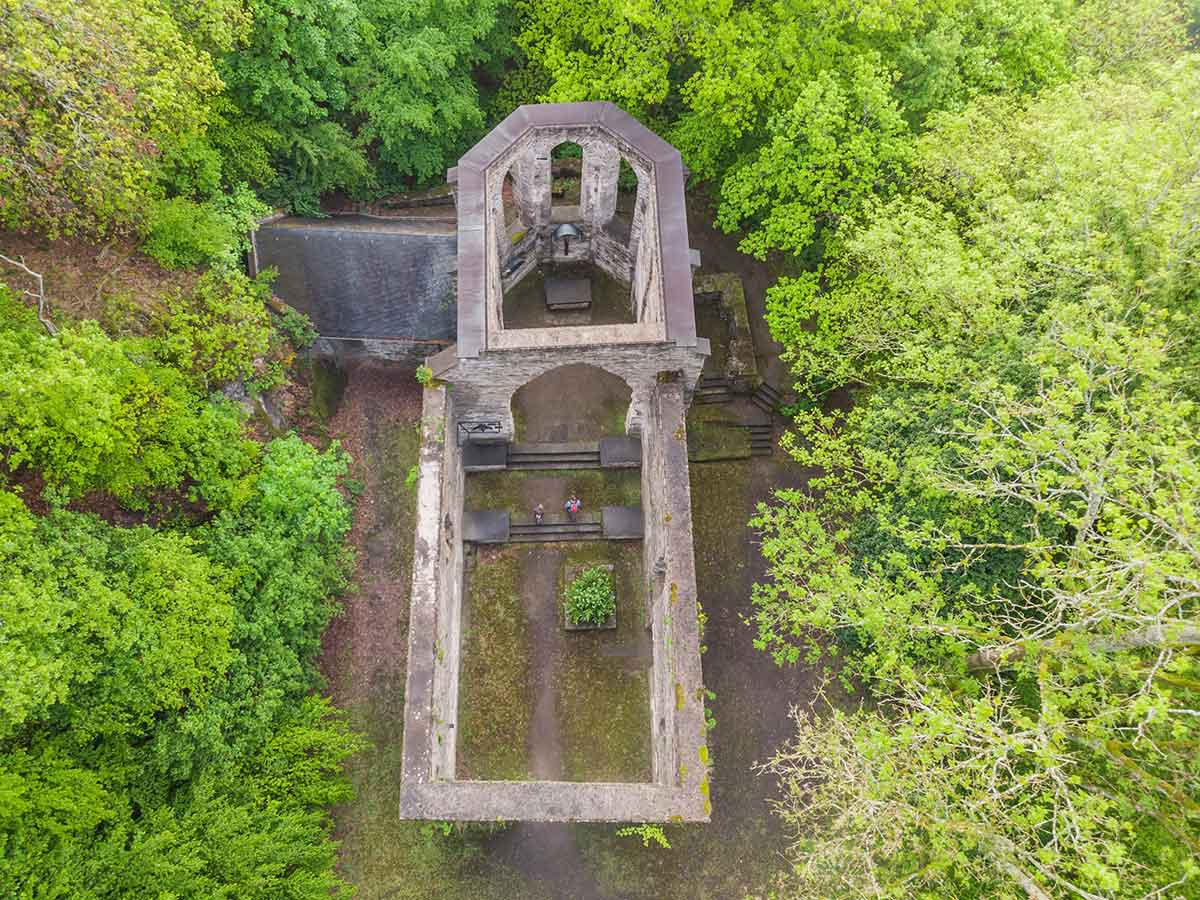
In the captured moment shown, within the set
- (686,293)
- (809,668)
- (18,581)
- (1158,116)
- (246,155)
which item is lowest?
(809,668)

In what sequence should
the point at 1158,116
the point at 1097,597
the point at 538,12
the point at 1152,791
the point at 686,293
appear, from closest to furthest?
the point at 1097,597, the point at 1152,791, the point at 1158,116, the point at 686,293, the point at 538,12

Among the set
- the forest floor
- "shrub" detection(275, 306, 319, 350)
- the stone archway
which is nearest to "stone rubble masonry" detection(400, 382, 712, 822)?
the stone archway

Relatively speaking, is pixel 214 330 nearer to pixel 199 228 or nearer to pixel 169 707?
pixel 199 228

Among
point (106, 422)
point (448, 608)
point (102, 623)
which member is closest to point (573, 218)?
point (448, 608)

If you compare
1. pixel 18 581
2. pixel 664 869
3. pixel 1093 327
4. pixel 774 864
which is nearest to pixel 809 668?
pixel 774 864

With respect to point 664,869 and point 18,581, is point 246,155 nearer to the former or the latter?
point 18,581

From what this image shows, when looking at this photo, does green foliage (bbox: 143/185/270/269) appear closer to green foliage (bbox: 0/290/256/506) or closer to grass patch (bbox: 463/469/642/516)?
green foliage (bbox: 0/290/256/506)

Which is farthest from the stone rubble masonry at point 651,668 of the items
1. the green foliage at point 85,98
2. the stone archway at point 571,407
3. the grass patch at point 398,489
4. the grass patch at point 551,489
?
the green foliage at point 85,98
